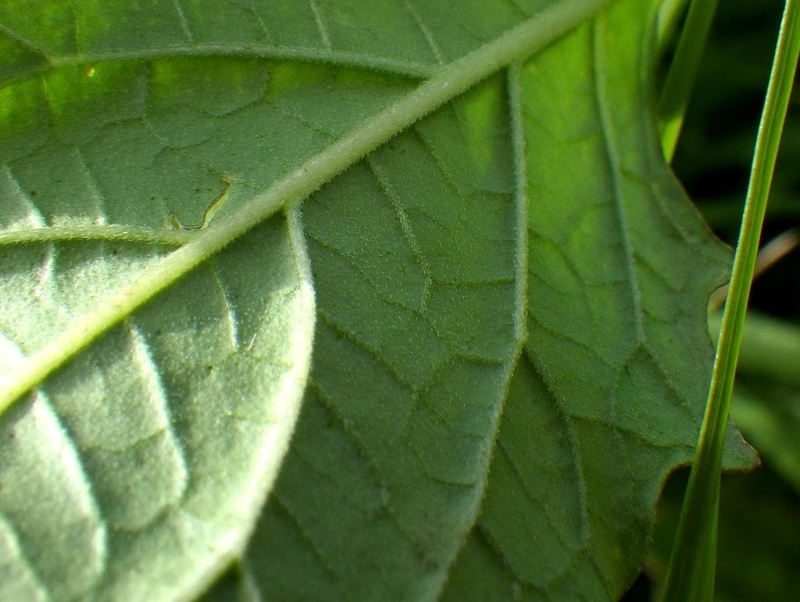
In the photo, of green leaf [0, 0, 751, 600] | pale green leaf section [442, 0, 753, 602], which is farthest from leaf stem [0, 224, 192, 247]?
pale green leaf section [442, 0, 753, 602]

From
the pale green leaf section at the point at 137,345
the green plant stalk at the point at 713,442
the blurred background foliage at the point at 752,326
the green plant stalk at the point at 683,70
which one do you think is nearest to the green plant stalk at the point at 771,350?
the blurred background foliage at the point at 752,326

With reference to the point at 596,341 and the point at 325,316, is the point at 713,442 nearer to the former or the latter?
the point at 596,341

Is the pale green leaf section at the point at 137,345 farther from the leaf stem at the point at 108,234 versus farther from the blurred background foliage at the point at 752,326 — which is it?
the blurred background foliage at the point at 752,326

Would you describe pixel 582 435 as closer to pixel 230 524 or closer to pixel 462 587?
pixel 462 587

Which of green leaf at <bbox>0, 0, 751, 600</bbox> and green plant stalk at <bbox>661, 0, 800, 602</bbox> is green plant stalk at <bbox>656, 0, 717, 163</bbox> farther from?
green plant stalk at <bbox>661, 0, 800, 602</bbox>

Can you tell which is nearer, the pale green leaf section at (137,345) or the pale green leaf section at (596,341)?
the pale green leaf section at (137,345)

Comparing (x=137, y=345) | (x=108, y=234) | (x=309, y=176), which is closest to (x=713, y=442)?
(x=309, y=176)
